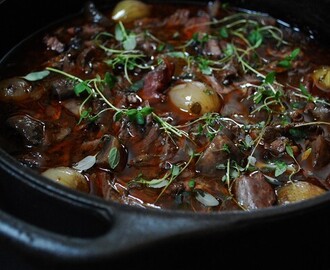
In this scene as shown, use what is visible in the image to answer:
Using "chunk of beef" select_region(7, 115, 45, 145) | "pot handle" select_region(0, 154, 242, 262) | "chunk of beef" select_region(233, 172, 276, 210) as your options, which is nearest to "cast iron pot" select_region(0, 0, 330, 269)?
"pot handle" select_region(0, 154, 242, 262)

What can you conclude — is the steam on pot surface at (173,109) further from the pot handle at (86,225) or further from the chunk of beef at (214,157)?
the pot handle at (86,225)

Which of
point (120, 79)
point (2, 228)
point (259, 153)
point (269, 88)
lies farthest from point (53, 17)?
point (2, 228)

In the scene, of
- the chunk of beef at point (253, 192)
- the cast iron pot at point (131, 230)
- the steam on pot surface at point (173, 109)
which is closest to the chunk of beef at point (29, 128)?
the steam on pot surface at point (173, 109)

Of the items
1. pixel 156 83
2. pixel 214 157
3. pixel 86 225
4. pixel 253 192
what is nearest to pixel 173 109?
pixel 156 83

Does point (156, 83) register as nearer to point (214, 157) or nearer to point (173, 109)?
point (173, 109)

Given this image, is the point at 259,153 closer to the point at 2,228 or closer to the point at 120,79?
the point at 120,79
